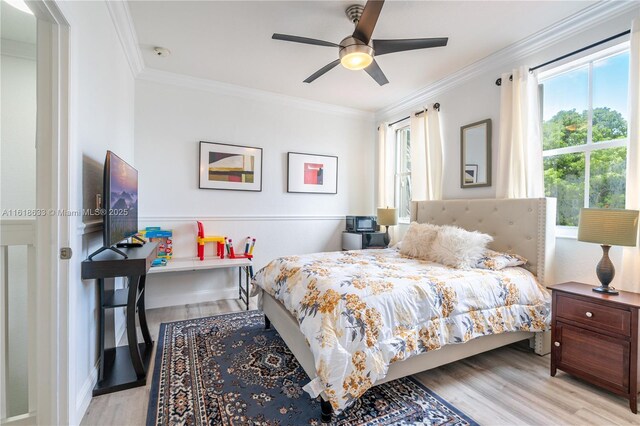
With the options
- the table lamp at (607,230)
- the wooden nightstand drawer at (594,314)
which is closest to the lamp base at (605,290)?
the table lamp at (607,230)

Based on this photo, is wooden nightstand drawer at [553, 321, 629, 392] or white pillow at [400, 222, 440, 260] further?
white pillow at [400, 222, 440, 260]

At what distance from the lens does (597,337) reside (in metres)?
1.84

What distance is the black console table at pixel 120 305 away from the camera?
5.63 feet

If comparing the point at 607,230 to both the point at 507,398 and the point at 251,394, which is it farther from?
the point at 251,394

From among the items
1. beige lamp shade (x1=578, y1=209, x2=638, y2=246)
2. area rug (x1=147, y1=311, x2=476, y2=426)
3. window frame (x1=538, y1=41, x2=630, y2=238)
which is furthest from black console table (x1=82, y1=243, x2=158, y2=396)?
window frame (x1=538, y1=41, x2=630, y2=238)

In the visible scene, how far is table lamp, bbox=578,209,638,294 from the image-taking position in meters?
1.77

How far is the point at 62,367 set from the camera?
142cm

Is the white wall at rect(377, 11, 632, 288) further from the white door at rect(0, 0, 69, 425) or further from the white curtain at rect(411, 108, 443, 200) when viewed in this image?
the white door at rect(0, 0, 69, 425)

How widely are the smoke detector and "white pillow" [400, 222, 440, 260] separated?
3.07 metres

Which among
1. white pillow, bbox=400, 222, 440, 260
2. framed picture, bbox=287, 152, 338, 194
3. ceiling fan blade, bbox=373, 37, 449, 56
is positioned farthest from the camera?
framed picture, bbox=287, 152, 338, 194

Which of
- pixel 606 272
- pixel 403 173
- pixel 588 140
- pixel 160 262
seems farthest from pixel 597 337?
pixel 160 262

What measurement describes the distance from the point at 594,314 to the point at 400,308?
126 cm

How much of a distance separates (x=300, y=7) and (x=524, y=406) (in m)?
3.09

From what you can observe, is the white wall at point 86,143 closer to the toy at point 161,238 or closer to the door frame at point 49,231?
the door frame at point 49,231
